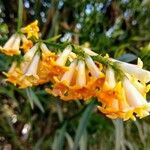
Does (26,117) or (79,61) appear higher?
(79,61)

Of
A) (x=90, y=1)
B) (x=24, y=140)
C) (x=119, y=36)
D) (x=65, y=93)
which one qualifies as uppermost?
(x=90, y=1)

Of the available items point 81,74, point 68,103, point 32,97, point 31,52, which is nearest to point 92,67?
point 81,74

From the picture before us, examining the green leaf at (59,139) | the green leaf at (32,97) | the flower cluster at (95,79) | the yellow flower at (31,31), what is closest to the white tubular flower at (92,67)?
the flower cluster at (95,79)

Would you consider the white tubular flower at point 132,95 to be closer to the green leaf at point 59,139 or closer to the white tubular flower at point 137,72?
the white tubular flower at point 137,72

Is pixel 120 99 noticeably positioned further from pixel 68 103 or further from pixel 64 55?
pixel 68 103

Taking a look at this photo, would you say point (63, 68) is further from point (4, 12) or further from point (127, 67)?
point (4, 12)

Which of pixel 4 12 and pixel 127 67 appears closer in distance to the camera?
pixel 127 67

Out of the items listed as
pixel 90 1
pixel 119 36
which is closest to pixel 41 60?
pixel 90 1

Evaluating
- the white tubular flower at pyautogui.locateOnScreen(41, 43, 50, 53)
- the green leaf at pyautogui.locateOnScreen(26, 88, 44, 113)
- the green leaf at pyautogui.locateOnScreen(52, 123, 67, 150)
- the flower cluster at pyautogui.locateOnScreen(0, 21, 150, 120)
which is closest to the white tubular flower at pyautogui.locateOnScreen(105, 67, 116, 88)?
the flower cluster at pyautogui.locateOnScreen(0, 21, 150, 120)
